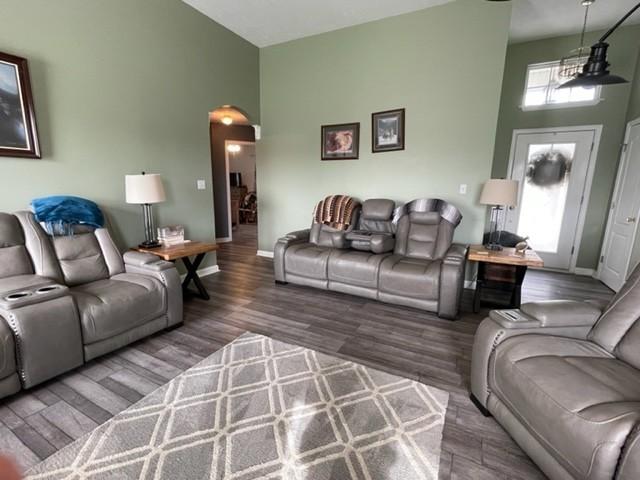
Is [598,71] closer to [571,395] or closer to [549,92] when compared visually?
[571,395]

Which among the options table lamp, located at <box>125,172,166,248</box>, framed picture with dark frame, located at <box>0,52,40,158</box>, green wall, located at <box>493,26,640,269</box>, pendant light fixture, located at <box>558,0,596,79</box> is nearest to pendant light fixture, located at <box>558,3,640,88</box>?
pendant light fixture, located at <box>558,0,596,79</box>

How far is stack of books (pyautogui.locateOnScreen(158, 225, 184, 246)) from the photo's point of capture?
3381 millimetres

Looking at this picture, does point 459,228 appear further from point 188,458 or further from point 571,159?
point 188,458

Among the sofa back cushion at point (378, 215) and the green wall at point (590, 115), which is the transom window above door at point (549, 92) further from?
the sofa back cushion at point (378, 215)

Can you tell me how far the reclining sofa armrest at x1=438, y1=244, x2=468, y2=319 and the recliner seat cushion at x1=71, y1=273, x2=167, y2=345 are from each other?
254cm

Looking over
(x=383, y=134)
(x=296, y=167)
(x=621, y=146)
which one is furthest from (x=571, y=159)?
(x=296, y=167)

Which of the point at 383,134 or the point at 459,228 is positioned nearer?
the point at 459,228

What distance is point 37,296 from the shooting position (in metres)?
1.92

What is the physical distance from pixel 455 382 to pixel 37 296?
2746 mm

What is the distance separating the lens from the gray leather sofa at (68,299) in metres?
1.83

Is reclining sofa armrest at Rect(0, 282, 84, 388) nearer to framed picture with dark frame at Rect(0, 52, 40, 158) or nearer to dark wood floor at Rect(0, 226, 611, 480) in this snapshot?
dark wood floor at Rect(0, 226, 611, 480)

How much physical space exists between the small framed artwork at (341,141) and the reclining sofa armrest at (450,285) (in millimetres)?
2139

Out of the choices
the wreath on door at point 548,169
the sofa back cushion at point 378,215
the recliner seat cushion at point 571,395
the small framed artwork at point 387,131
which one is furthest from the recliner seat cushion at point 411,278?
the wreath on door at point 548,169

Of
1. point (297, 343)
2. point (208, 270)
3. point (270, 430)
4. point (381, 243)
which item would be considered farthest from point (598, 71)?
point (208, 270)
